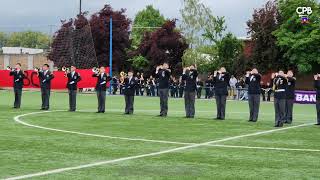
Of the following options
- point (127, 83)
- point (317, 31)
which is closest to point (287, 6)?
point (317, 31)

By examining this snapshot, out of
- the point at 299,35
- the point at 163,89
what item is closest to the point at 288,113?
the point at 163,89

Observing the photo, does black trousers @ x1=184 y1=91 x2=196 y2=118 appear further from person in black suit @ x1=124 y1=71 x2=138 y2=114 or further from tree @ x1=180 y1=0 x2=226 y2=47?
tree @ x1=180 y1=0 x2=226 y2=47

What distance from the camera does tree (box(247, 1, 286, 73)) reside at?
173ft

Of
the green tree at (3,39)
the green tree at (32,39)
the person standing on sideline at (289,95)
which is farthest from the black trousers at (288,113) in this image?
the green tree at (3,39)

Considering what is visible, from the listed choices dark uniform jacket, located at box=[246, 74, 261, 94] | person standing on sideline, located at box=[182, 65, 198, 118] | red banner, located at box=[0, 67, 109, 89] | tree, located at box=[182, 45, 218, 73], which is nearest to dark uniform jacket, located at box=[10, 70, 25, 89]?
person standing on sideline, located at box=[182, 65, 198, 118]

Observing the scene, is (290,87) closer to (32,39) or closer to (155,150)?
(155,150)

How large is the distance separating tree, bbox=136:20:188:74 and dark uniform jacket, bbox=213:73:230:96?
36.7m

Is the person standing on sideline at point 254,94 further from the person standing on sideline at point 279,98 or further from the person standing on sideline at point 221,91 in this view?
the person standing on sideline at point 279,98

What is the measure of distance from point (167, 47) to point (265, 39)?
35.6 feet

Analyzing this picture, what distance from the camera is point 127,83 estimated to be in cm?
2408

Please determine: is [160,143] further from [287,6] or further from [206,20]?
[206,20]

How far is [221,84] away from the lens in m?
21.8

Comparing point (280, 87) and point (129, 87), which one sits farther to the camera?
point (129, 87)

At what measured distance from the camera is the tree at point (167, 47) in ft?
194
